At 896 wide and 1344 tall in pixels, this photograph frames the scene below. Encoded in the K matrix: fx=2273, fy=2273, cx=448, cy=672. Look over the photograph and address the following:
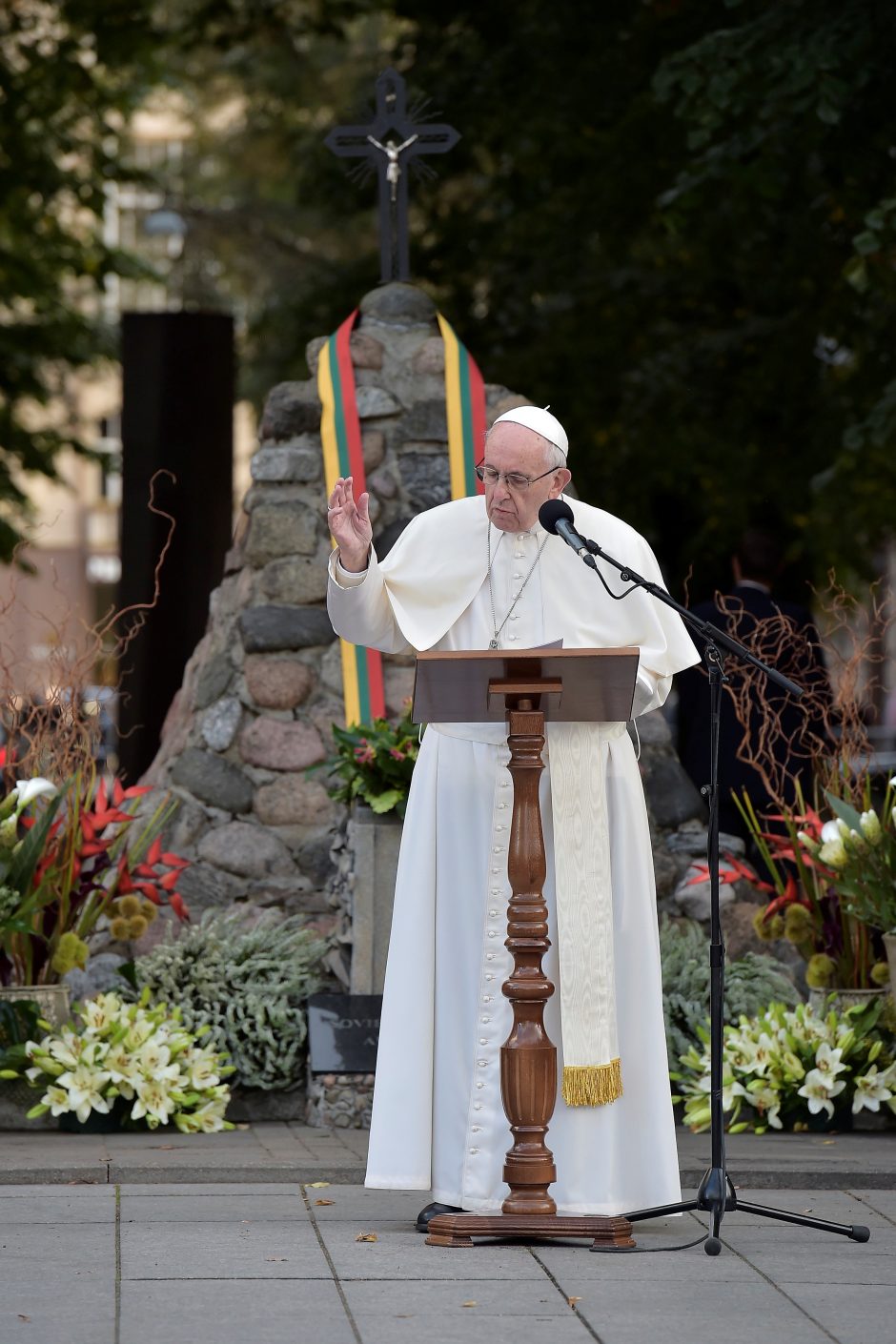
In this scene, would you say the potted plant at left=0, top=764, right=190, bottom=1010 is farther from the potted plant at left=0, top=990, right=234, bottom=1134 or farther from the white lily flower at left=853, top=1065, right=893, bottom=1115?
the white lily flower at left=853, top=1065, right=893, bottom=1115

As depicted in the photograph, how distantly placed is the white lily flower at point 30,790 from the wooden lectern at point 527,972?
8.08ft

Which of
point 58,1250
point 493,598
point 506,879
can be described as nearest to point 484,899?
point 506,879

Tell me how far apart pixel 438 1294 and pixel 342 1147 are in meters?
2.42

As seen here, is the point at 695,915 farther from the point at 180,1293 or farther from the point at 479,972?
the point at 180,1293

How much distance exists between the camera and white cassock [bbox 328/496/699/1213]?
227 inches

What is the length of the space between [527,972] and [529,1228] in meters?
0.62

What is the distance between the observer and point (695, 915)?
891 centimetres

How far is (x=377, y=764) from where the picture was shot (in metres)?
7.94

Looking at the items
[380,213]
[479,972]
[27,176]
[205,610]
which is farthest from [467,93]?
[479,972]

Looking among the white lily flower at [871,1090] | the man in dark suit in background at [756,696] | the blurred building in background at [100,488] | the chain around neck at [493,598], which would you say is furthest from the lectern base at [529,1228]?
the man in dark suit in background at [756,696]

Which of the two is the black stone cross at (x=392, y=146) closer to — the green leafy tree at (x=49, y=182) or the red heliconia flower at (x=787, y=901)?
the red heliconia flower at (x=787, y=901)

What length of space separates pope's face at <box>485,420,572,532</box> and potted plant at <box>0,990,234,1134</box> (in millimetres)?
2549

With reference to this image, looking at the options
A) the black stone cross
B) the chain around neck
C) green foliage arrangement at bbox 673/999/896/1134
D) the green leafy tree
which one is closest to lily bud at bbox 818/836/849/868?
green foliage arrangement at bbox 673/999/896/1134

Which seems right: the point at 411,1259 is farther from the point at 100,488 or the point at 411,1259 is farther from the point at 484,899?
the point at 100,488
